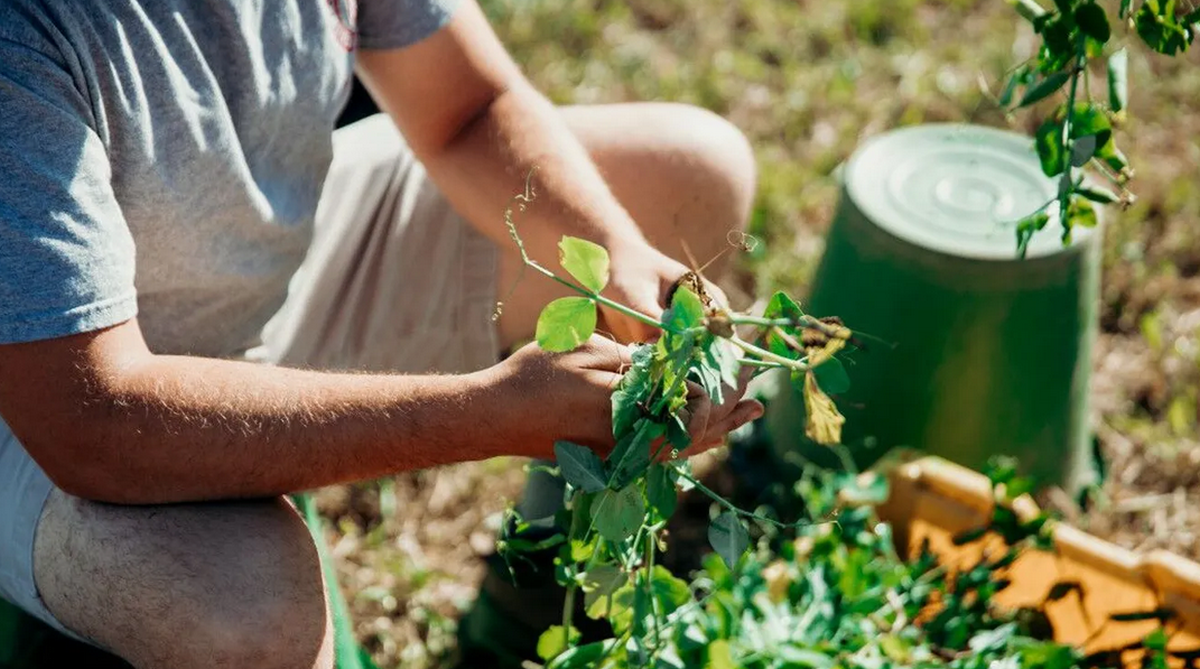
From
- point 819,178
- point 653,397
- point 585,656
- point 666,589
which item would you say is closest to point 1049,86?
point 653,397

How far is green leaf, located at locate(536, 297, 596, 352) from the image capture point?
3.36ft

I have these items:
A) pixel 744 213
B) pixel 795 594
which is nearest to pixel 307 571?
pixel 795 594

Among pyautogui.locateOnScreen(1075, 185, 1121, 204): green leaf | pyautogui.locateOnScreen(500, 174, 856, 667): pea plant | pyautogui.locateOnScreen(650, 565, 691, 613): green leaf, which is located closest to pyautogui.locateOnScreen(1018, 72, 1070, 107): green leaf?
pyautogui.locateOnScreen(1075, 185, 1121, 204): green leaf

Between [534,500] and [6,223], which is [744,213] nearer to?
[534,500]

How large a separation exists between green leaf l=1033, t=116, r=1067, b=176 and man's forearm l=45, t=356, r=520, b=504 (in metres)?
0.55

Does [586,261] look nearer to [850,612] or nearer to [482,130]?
[482,130]

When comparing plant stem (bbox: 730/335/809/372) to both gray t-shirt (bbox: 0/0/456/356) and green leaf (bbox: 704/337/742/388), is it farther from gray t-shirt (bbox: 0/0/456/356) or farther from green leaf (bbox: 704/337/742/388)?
gray t-shirt (bbox: 0/0/456/356)

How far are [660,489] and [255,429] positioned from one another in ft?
1.16

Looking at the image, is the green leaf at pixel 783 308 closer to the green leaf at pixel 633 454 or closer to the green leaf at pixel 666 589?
the green leaf at pixel 633 454

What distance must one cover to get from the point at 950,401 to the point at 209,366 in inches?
40.4

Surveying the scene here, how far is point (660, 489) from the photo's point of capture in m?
1.10

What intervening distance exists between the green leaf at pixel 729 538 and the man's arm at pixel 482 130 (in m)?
0.41

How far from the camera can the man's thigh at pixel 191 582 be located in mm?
1152

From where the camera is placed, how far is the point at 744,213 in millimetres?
1698
